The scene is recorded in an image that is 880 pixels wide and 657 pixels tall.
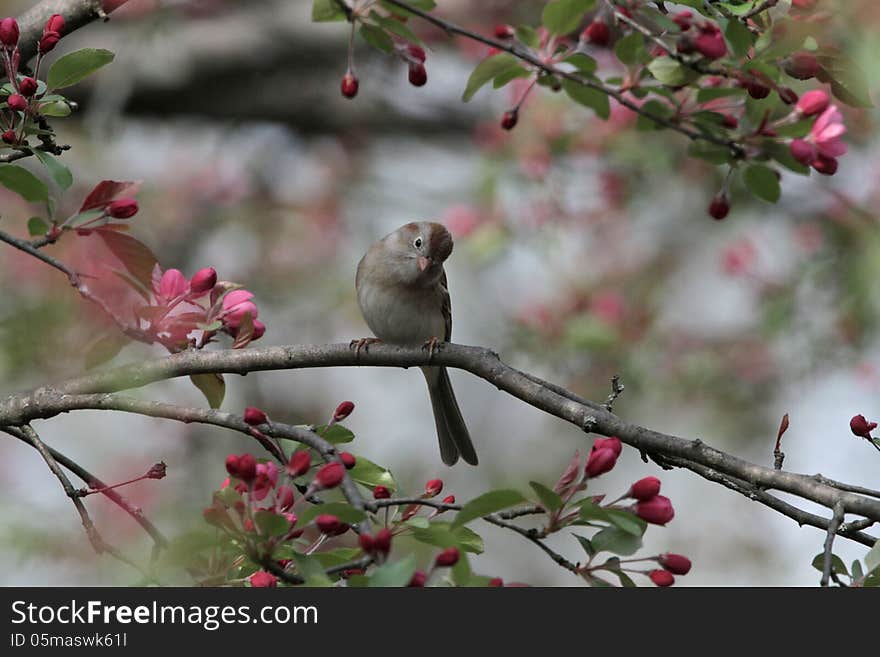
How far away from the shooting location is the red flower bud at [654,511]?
2.31 meters

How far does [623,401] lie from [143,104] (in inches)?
172

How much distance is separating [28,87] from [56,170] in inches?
8.6

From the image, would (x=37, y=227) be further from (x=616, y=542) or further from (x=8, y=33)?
(x=616, y=542)

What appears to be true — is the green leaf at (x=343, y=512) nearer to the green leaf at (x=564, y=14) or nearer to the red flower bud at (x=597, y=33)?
the green leaf at (x=564, y=14)

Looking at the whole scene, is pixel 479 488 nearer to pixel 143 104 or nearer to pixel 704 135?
pixel 143 104

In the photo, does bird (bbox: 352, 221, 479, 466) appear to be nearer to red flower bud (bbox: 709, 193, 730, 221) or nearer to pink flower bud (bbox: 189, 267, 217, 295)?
red flower bud (bbox: 709, 193, 730, 221)

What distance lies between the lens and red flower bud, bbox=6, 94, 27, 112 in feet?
9.00

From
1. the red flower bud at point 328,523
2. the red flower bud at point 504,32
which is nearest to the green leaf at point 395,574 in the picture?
the red flower bud at point 328,523

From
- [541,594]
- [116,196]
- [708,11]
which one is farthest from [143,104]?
[541,594]

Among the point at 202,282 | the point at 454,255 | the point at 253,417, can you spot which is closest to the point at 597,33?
the point at 202,282

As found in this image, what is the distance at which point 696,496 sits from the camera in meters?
11.9

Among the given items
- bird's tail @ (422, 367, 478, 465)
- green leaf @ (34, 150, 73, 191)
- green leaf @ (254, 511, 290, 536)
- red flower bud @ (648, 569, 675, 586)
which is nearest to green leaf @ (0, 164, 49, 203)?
green leaf @ (34, 150, 73, 191)

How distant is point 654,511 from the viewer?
7.59ft

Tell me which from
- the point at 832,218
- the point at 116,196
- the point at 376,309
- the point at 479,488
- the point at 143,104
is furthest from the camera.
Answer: the point at 479,488
